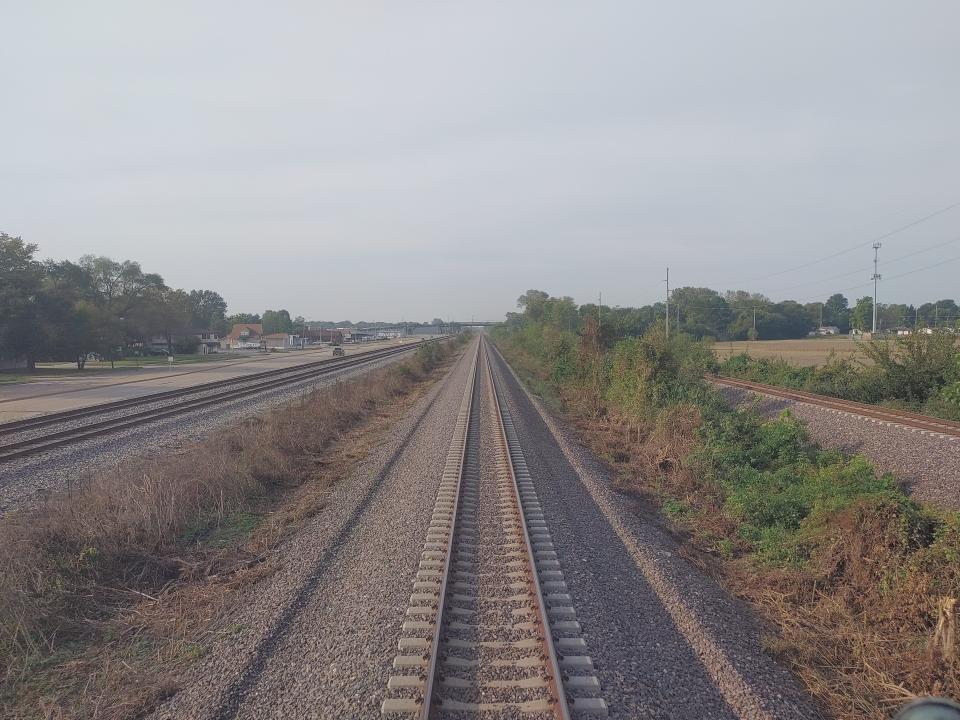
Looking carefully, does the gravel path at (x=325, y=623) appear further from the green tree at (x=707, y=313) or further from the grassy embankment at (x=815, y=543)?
the green tree at (x=707, y=313)

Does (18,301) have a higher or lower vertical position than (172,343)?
higher

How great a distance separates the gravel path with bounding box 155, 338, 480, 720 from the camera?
479cm

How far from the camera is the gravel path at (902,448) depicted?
35.2 feet

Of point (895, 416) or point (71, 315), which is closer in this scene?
point (895, 416)

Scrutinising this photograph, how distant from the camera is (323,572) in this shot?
7.43 meters

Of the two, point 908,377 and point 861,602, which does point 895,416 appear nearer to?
point 908,377

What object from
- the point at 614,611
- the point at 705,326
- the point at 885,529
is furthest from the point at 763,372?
the point at 705,326

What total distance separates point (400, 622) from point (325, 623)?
2.48ft

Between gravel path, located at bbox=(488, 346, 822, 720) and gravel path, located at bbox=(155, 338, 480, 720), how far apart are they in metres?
1.95

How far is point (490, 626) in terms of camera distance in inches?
235

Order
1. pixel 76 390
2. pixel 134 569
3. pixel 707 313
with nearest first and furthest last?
pixel 134 569 → pixel 76 390 → pixel 707 313

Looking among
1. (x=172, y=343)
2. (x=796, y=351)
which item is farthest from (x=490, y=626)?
(x=172, y=343)

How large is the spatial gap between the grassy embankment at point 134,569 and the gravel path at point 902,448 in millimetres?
10660

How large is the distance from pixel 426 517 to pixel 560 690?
500 cm
